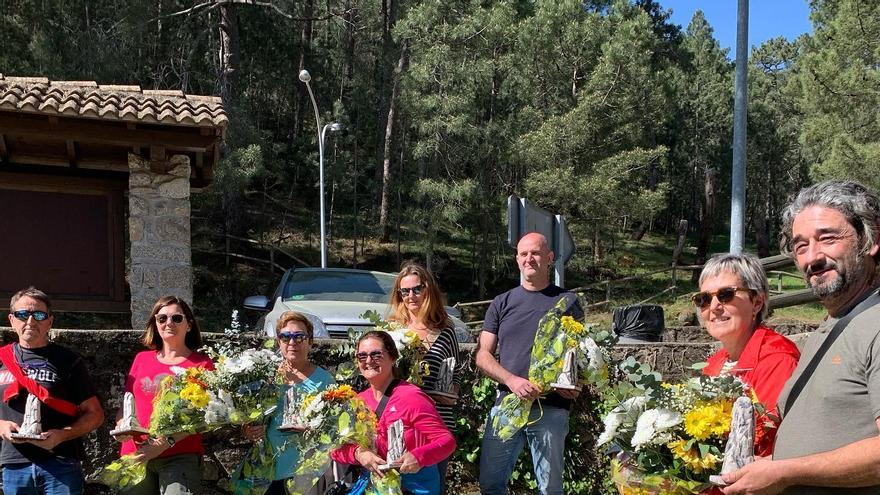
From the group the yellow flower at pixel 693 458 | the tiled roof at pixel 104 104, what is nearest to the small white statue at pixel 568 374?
the yellow flower at pixel 693 458

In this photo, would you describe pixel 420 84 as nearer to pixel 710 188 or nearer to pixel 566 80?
pixel 566 80

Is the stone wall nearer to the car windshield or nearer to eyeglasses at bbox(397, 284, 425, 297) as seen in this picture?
eyeglasses at bbox(397, 284, 425, 297)

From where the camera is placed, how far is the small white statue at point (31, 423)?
3.66 m

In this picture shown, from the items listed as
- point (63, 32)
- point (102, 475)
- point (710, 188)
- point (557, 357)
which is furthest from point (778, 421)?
point (710, 188)

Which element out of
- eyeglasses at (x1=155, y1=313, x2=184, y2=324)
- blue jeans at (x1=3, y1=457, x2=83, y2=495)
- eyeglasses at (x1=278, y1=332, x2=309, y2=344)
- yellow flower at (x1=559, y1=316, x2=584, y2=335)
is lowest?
blue jeans at (x1=3, y1=457, x2=83, y2=495)

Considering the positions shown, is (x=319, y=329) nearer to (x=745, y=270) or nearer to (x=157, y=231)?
(x=157, y=231)

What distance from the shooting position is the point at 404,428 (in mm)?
3580

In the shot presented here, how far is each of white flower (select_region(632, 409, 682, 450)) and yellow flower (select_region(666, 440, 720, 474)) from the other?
43 millimetres

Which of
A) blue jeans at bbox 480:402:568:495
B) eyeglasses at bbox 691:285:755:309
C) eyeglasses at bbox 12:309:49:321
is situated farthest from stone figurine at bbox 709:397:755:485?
eyeglasses at bbox 12:309:49:321

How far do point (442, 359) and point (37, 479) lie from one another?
6.72 ft

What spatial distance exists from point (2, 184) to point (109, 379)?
4408 millimetres

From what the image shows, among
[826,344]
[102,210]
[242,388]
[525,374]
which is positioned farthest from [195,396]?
[102,210]

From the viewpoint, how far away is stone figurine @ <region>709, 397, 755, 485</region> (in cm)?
227

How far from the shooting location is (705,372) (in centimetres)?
284
